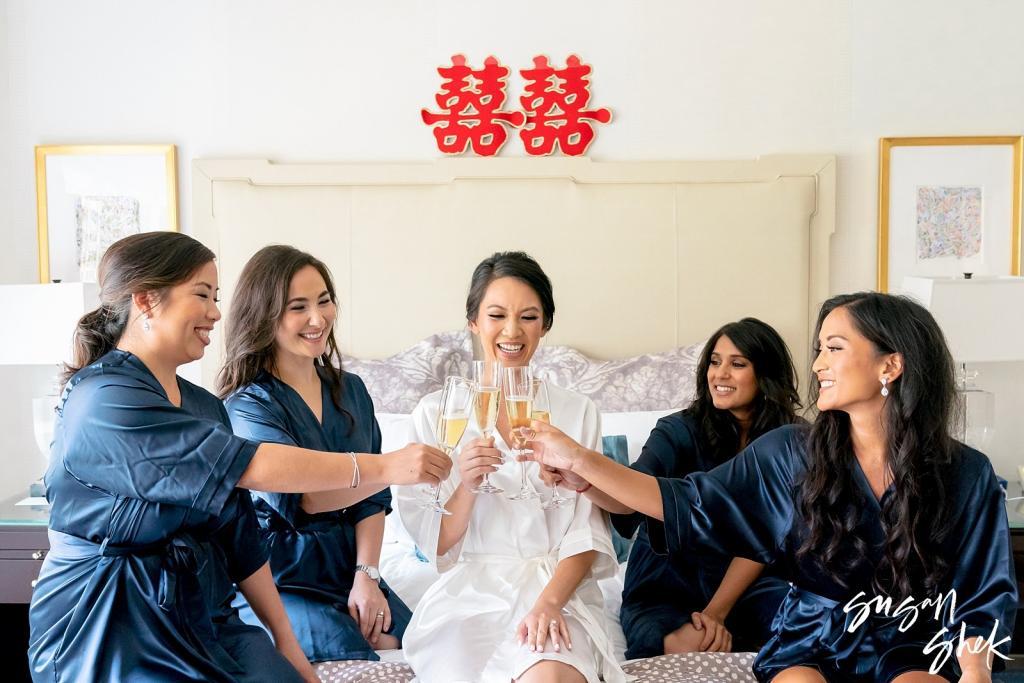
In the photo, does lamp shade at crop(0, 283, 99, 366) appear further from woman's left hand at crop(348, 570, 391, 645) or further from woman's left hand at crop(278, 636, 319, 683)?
woman's left hand at crop(278, 636, 319, 683)

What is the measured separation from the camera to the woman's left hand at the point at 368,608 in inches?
81.1

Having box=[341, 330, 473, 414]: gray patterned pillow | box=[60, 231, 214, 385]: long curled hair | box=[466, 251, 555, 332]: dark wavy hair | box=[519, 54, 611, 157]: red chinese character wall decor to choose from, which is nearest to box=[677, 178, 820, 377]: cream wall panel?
box=[519, 54, 611, 157]: red chinese character wall decor

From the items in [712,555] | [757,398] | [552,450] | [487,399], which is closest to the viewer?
[487,399]

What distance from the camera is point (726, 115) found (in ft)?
10.9

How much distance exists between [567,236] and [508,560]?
1.56m

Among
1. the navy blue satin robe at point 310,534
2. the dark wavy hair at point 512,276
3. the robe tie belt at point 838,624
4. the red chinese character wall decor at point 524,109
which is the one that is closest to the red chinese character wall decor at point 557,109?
the red chinese character wall decor at point 524,109

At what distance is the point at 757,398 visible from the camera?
8.01ft

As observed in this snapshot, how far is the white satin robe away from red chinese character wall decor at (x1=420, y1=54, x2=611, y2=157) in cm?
143

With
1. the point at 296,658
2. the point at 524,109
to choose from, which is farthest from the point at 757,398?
the point at 524,109

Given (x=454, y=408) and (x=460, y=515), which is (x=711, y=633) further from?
(x=454, y=408)

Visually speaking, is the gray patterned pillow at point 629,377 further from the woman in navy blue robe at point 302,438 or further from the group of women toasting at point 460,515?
the woman in navy blue robe at point 302,438

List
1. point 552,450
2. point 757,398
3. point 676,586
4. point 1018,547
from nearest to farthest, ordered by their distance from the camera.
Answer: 1. point 552,450
2. point 676,586
3. point 757,398
4. point 1018,547

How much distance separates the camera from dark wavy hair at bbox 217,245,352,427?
2.07 metres

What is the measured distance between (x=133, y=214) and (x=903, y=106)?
282 centimetres
